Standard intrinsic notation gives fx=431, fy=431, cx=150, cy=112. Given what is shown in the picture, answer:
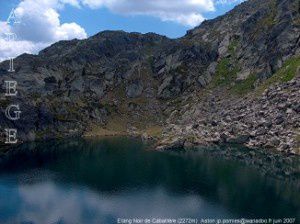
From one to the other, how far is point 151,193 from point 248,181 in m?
38.8

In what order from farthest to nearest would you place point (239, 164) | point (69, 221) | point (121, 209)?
point (239, 164)
point (121, 209)
point (69, 221)

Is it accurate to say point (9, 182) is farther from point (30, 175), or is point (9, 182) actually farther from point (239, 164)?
point (239, 164)

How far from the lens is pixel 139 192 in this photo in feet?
486

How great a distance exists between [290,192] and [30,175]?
101 meters

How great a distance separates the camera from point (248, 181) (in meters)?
161

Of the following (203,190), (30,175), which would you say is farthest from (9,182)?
(203,190)

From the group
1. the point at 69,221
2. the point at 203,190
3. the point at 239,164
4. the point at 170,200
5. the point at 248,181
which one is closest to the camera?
the point at 69,221

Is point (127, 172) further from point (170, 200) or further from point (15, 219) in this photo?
point (15, 219)

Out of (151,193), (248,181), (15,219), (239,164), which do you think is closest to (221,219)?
(151,193)

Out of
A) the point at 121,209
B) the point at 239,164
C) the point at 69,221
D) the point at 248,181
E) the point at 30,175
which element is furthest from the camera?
the point at 239,164

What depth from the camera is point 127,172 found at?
17812 centimetres

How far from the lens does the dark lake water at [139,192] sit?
125 metres

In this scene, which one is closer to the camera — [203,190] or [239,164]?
[203,190]

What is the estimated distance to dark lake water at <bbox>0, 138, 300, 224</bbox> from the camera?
410ft
